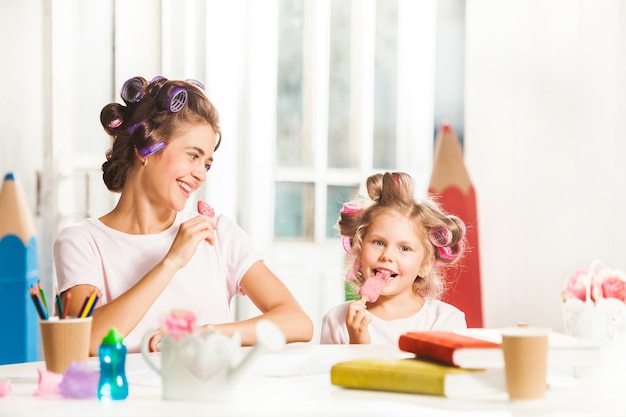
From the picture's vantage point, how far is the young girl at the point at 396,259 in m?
2.12

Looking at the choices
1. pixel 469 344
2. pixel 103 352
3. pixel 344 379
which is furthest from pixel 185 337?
pixel 469 344

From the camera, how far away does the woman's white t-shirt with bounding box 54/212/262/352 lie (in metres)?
2.03

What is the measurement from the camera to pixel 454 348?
4.17 feet

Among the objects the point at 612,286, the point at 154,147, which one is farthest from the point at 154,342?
the point at 612,286

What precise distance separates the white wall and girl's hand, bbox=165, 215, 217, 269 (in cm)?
197

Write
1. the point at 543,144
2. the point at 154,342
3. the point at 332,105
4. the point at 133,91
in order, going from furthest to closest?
the point at 332,105, the point at 543,144, the point at 133,91, the point at 154,342

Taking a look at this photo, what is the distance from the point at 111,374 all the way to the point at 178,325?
122 mm

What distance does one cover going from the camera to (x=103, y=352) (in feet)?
4.17

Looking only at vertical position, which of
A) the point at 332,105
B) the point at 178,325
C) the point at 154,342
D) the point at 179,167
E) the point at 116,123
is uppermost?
the point at 332,105

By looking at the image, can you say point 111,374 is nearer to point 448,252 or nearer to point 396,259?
point 396,259

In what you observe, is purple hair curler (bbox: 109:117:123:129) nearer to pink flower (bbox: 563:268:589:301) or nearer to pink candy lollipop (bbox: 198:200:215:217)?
pink candy lollipop (bbox: 198:200:215:217)

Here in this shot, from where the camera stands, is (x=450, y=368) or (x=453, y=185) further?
(x=453, y=185)

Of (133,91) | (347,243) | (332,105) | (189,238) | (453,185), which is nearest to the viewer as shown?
(189,238)

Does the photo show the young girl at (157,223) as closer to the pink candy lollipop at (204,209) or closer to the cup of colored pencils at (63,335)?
the pink candy lollipop at (204,209)
